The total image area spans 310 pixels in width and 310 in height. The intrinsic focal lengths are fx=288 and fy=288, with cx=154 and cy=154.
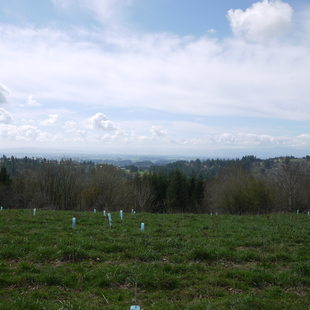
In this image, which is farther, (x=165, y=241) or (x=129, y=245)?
(x=165, y=241)

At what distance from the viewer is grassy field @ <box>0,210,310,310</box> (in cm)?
572

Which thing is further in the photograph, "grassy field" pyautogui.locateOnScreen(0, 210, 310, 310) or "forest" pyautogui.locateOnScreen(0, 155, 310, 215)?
"forest" pyautogui.locateOnScreen(0, 155, 310, 215)

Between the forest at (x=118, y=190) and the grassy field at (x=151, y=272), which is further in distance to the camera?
the forest at (x=118, y=190)

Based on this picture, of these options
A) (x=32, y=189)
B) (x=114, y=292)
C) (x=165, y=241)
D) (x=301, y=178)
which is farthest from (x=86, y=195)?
(x=114, y=292)

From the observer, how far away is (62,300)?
5668 mm

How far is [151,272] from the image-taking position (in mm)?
7098

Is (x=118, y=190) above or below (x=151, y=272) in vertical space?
below

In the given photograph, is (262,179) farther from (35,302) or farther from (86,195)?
(35,302)

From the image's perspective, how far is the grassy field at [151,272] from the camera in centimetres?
572

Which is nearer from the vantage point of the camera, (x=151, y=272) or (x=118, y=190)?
(x=151, y=272)

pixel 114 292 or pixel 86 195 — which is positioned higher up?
pixel 114 292

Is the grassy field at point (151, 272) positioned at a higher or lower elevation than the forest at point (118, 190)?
higher

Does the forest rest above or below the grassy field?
below

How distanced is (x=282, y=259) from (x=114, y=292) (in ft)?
17.9
